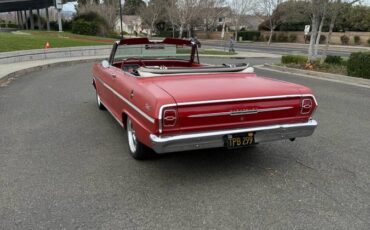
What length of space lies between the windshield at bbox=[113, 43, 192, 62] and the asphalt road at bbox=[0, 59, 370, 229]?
1.27 metres

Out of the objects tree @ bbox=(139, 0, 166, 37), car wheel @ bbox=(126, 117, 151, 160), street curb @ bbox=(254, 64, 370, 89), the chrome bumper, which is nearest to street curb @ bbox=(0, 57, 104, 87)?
car wheel @ bbox=(126, 117, 151, 160)

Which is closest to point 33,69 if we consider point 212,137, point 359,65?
point 359,65

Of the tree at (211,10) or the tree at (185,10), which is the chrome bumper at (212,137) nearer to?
the tree at (185,10)

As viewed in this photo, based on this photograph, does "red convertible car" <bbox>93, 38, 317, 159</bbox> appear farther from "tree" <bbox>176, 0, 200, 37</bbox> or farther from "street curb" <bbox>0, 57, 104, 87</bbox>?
"tree" <bbox>176, 0, 200, 37</bbox>

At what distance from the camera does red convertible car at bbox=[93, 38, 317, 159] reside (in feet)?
11.6

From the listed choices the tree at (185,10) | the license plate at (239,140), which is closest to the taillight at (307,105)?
the license plate at (239,140)


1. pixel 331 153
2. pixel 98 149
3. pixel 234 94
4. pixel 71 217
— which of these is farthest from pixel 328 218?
pixel 98 149

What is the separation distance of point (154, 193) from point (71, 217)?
0.85 meters

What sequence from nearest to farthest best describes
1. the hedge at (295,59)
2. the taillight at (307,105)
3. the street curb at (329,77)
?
the taillight at (307,105) → the street curb at (329,77) → the hedge at (295,59)

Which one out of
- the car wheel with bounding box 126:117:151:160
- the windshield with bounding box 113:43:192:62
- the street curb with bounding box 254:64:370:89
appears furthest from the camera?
the street curb with bounding box 254:64:370:89

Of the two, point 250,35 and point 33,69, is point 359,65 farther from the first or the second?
point 250,35

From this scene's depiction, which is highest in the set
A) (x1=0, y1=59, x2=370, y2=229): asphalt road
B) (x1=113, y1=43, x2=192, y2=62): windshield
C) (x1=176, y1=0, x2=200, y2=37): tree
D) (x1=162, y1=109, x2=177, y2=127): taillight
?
(x1=176, y1=0, x2=200, y2=37): tree

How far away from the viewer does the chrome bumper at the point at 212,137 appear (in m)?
3.51

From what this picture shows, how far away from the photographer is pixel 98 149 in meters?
5.02
